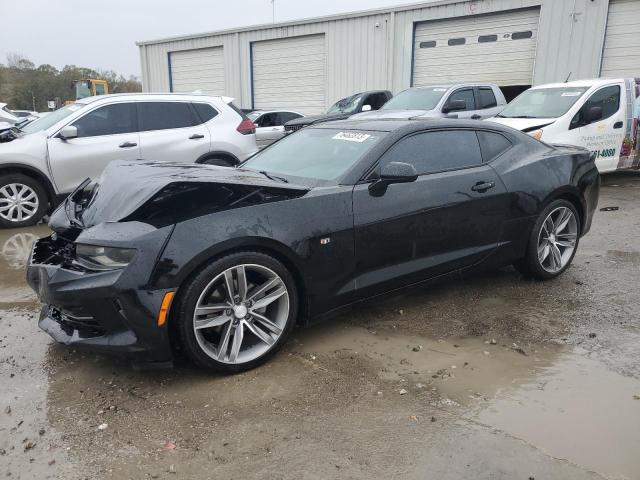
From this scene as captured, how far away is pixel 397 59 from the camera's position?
56.3 ft

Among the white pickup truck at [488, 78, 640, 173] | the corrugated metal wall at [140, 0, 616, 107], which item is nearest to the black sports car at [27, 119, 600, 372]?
the white pickup truck at [488, 78, 640, 173]

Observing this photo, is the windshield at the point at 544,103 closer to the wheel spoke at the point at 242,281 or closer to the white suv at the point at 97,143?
the white suv at the point at 97,143

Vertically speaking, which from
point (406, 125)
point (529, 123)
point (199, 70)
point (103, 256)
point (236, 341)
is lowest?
point (236, 341)

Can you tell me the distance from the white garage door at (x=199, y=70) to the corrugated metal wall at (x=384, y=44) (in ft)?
1.09

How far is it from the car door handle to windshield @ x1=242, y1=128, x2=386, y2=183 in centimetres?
84

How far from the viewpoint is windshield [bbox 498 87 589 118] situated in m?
8.81

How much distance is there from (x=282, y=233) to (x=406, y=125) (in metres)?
1.43

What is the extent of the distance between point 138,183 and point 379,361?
1.87 m

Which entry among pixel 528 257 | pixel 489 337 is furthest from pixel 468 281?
pixel 489 337

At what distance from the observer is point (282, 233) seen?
313 centimetres

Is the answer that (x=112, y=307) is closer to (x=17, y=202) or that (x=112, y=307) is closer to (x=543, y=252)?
(x=543, y=252)

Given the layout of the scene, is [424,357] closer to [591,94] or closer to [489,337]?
[489,337]

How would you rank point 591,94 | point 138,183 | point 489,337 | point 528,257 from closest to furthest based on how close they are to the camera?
1. point 138,183
2. point 489,337
3. point 528,257
4. point 591,94

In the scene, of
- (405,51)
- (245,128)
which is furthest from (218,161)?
(405,51)
